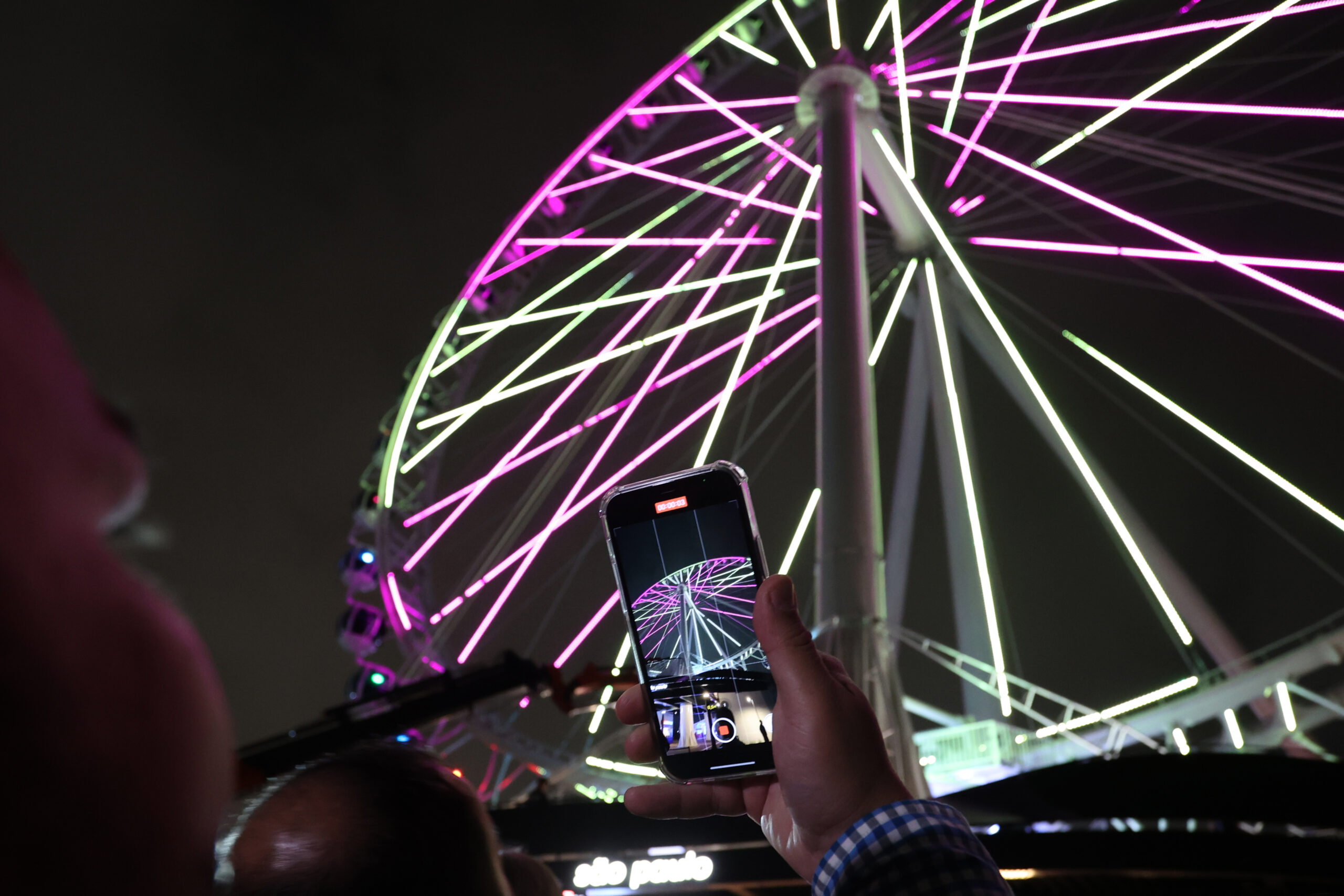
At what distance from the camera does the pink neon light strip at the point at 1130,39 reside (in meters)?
8.93

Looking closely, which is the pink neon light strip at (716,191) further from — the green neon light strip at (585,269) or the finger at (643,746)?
the finger at (643,746)

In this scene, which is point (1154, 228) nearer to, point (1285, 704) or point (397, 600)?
point (1285, 704)

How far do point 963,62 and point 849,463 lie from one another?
15.4 ft

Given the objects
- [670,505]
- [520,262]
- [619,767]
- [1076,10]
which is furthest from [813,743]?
[619,767]

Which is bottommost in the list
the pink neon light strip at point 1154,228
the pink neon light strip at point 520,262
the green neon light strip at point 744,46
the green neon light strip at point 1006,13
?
the pink neon light strip at point 1154,228

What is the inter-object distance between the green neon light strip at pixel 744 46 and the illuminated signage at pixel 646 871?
9105 mm

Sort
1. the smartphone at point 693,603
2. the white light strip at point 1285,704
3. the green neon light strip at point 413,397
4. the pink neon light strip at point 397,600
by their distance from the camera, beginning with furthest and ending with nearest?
the green neon light strip at point 413,397 → the pink neon light strip at point 397,600 → the white light strip at point 1285,704 → the smartphone at point 693,603

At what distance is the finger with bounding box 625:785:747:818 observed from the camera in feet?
6.65

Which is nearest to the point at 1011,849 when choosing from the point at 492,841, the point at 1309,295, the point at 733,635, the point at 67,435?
the point at 1309,295

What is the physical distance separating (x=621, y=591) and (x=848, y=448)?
6.33m

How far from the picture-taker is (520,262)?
13.1 meters

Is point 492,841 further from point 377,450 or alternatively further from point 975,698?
point 377,450

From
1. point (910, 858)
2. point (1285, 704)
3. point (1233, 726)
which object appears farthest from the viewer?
point (1233, 726)

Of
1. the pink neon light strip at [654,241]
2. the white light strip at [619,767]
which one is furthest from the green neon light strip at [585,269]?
the white light strip at [619,767]
